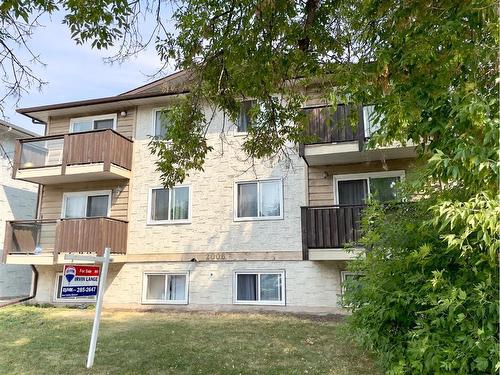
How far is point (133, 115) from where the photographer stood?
14.5 m

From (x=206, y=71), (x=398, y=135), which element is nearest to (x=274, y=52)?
(x=206, y=71)

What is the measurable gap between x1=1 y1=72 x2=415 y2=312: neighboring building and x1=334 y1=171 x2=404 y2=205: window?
29mm

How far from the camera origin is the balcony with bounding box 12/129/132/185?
42.7ft

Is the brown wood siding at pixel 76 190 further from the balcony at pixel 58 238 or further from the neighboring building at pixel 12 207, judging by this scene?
the neighboring building at pixel 12 207

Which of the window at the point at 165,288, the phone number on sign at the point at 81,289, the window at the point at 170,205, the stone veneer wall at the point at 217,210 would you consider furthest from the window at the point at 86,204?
the phone number on sign at the point at 81,289

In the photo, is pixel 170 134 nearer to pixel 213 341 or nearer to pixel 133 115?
pixel 213 341

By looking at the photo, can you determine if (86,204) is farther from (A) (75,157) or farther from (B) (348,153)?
(B) (348,153)

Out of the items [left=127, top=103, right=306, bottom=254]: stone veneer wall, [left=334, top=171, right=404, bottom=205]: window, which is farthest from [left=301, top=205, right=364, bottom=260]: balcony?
[left=334, top=171, right=404, bottom=205]: window

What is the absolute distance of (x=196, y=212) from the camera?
42.9 ft

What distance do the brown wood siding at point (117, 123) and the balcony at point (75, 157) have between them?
626 millimetres

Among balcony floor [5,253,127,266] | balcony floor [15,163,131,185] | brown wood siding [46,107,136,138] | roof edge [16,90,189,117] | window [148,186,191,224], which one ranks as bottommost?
balcony floor [5,253,127,266]

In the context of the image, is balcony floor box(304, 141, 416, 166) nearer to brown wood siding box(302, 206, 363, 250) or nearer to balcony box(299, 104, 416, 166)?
balcony box(299, 104, 416, 166)

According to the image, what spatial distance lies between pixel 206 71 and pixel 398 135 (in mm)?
4297

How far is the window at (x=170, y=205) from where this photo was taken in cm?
1327
